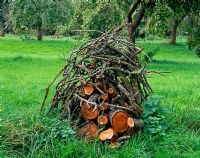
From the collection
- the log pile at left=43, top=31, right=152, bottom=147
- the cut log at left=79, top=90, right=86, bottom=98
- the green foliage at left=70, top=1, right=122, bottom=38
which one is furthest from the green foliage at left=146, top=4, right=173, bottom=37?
the cut log at left=79, top=90, right=86, bottom=98

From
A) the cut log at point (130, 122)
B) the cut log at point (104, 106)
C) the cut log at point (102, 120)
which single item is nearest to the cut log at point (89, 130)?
the cut log at point (102, 120)

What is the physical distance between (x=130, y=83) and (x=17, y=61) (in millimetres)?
19071

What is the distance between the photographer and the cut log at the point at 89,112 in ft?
21.7

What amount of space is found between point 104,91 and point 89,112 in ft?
1.26

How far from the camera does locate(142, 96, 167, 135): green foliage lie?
6.59 meters

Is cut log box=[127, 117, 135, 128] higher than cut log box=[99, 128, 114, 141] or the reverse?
higher

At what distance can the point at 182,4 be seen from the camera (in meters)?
16.2

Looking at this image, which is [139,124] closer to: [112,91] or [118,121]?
[118,121]

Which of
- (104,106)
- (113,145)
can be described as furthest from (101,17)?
(113,145)

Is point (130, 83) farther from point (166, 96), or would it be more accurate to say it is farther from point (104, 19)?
point (104, 19)

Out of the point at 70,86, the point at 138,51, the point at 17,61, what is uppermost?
the point at 138,51

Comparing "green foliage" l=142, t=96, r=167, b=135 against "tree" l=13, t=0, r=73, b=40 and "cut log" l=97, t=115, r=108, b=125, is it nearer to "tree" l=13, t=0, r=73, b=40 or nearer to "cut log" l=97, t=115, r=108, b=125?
"cut log" l=97, t=115, r=108, b=125

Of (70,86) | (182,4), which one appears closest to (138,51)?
(70,86)

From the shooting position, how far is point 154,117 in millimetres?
6789
